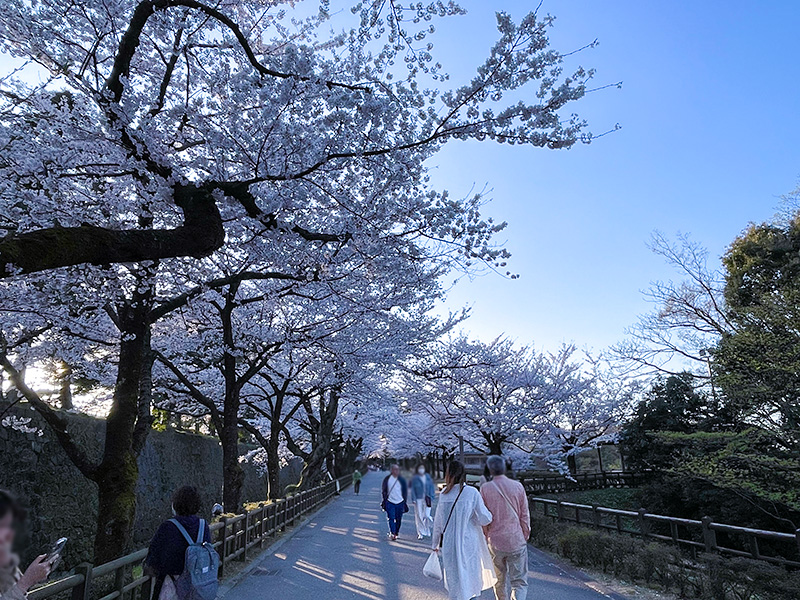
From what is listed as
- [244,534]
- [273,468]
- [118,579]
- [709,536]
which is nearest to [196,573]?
[118,579]

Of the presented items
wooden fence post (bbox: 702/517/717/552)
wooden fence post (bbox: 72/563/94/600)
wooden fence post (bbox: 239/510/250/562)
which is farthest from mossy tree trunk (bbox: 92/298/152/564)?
wooden fence post (bbox: 702/517/717/552)

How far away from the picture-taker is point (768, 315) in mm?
10695

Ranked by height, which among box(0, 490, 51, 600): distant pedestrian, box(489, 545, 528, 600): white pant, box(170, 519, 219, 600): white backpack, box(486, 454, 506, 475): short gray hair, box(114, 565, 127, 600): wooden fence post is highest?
box(486, 454, 506, 475): short gray hair

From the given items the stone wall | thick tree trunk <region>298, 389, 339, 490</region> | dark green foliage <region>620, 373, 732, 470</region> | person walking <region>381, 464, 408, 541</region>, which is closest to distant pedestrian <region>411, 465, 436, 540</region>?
person walking <region>381, 464, 408, 541</region>

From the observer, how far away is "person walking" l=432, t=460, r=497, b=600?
506cm

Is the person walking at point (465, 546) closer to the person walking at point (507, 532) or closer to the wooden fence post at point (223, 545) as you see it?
the person walking at point (507, 532)

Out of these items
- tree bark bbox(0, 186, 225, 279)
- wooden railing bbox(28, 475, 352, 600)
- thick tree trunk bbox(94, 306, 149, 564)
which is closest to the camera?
tree bark bbox(0, 186, 225, 279)

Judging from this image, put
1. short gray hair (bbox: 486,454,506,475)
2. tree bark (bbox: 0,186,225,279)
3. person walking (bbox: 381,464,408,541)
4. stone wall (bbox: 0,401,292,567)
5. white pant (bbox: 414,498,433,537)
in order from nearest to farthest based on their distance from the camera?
1. tree bark (bbox: 0,186,225,279)
2. short gray hair (bbox: 486,454,506,475)
3. stone wall (bbox: 0,401,292,567)
4. person walking (bbox: 381,464,408,541)
5. white pant (bbox: 414,498,433,537)

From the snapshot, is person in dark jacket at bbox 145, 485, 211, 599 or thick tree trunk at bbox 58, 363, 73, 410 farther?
thick tree trunk at bbox 58, 363, 73, 410

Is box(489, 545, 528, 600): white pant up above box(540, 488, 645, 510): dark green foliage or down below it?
above

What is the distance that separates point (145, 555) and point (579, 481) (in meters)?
25.2

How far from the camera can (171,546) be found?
3684 millimetres

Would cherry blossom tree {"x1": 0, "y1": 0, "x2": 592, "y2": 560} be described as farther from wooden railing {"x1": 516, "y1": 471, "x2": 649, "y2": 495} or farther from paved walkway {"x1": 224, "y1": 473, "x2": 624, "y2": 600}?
wooden railing {"x1": 516, "y1": 471, "x2": 649, "y2": 495}

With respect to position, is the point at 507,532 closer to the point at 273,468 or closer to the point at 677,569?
the point at 677,569
